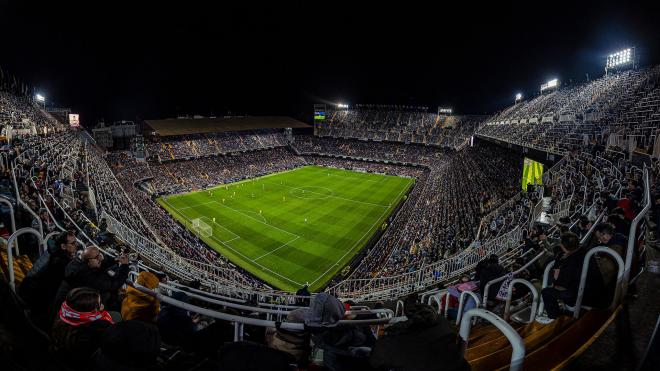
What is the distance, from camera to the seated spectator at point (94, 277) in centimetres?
381

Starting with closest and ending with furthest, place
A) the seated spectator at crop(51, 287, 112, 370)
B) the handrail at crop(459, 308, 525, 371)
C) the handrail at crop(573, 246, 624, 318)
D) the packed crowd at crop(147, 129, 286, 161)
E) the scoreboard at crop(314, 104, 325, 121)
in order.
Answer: the handrail at crop(459, 308, 525, 371)
the seated spectator at crop(51, 287, 112, 370)
the handrail at crop(573, 246, 624, 318)
the packed crowd at crop(147, 129, 286, 161)
the scoreboard at crop(314, 104, 325, 121)

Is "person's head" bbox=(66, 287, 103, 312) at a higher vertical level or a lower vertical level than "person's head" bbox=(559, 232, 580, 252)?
lower

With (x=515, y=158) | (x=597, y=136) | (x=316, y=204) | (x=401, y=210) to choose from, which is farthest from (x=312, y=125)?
(x=597, y=136)

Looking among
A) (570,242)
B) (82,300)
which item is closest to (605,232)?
(570,242)

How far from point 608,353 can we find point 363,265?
19305 millimetres

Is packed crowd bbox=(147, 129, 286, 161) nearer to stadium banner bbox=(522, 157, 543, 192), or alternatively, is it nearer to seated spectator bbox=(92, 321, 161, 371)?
stadium banner bbox=(522, 157, 543, 192)

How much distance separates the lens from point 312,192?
43781 millimetres

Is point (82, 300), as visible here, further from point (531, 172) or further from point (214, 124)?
point (214, 124)

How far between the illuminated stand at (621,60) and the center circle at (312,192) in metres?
37.7

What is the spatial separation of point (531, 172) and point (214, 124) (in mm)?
57845

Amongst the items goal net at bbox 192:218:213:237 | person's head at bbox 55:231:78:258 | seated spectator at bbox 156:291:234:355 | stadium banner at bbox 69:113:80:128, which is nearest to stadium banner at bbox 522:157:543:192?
seated spectator at bbox 156:291:234:355

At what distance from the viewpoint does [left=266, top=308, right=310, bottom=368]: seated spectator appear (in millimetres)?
3020

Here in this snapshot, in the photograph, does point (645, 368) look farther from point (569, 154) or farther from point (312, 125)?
point (312, 125)

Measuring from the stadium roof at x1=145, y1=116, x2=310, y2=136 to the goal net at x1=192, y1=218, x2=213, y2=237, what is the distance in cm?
3062
